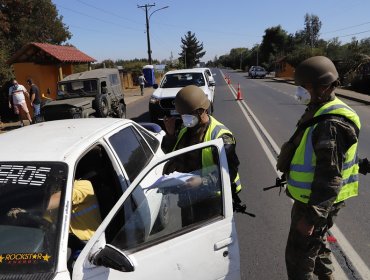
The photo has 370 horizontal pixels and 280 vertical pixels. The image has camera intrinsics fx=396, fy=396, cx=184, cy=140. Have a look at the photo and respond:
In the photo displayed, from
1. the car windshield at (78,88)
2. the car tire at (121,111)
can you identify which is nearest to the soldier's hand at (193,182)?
the car windshield at (78,88)

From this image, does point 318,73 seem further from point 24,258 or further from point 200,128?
point 24,258

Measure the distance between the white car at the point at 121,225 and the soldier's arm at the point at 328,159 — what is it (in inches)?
24.3

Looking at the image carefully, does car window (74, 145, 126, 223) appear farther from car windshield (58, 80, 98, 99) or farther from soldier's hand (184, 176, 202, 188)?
car windshield (58, 80, 98, 99)

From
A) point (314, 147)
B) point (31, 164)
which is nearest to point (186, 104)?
point (314, 147)

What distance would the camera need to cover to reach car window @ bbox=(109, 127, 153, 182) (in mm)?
3533

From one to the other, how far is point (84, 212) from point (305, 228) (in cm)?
164

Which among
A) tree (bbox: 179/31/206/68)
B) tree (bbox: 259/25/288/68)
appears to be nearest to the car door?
tree (bbox: 259/25/288/68)

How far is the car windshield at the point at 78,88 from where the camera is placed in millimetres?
13578

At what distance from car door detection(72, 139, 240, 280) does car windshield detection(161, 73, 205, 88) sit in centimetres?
1121

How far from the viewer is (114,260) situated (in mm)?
2100

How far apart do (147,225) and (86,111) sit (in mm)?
10337

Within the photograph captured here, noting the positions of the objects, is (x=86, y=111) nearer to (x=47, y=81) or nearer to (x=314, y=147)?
(x=47, y=81)

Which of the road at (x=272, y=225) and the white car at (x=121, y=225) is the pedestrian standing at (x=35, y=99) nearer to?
the road at (x=272, y=225)

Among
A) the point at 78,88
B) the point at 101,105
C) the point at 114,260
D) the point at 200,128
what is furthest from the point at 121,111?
the point at 114,260
